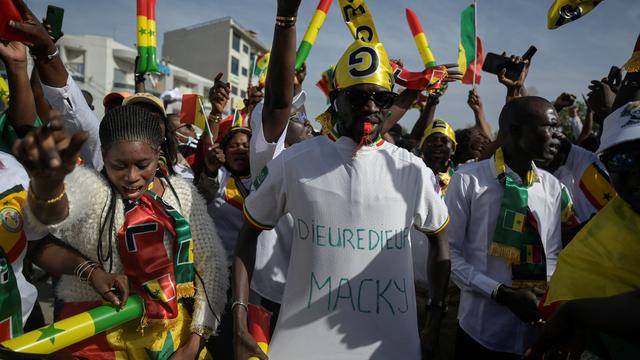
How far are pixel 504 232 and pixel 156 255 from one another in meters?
1.98

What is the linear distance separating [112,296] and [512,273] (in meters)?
2.20

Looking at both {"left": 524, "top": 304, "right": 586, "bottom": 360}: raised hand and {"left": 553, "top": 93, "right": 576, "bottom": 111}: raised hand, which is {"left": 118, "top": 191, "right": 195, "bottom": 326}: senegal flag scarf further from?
{"left": 553, "top": 93, "right": 576, "bottom": 111}: raised hand

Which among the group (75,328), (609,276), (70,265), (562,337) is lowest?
(75,328)

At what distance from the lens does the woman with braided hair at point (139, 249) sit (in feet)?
6.56

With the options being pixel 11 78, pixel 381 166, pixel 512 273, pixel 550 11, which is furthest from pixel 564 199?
pixel 11 78

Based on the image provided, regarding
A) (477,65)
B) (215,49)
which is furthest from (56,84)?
(215,49)

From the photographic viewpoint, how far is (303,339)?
5.89ft

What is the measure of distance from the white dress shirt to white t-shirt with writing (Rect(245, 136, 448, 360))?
0.84 meters

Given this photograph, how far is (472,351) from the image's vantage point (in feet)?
8.64

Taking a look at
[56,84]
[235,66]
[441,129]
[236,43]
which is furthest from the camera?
[236,43]

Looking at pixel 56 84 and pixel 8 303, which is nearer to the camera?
pixel 8 303

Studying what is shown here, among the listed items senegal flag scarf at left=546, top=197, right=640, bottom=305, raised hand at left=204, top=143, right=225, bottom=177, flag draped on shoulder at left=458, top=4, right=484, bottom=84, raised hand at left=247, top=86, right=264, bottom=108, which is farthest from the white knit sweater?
flag draped on shoulder at left=458, top=4, right=484, bottom=84

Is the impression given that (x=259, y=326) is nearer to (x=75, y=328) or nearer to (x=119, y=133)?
(x=75, y=328)

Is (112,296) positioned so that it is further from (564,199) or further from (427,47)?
(427,47)
